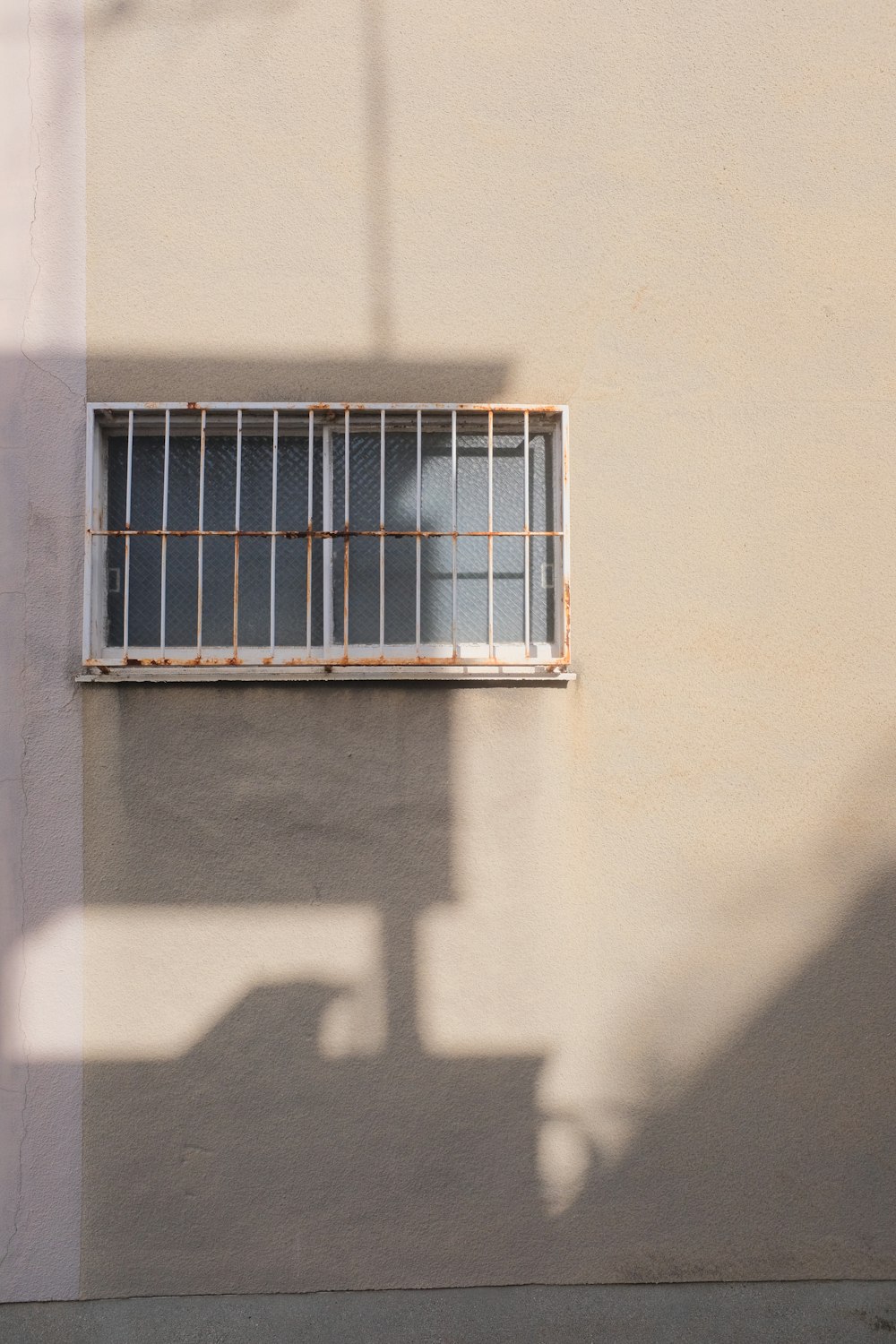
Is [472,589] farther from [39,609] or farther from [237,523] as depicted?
[39,609]

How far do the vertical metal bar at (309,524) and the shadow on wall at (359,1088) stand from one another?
216mm

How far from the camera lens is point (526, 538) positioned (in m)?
3.59

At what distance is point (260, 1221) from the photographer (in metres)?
3.40

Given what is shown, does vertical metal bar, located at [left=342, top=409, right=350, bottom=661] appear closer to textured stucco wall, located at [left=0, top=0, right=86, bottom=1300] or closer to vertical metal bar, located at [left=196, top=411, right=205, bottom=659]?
vertical metal bar, located at [left=196, top=411, right=205, bottom=659]

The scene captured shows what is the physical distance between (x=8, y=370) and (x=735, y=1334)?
4097mm

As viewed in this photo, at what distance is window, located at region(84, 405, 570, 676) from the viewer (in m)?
3.60

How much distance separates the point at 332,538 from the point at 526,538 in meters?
0.68

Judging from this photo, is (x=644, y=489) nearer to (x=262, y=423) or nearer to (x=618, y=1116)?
(x=262, y=423)

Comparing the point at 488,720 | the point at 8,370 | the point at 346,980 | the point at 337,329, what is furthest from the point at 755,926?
the point at 8,370

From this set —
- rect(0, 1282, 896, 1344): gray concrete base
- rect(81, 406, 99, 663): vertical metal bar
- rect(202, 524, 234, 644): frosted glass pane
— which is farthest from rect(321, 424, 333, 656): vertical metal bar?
rect(0, 1282, 896, 1344): gray concrete base

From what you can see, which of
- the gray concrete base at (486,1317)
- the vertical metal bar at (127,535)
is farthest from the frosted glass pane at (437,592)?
the gray concrete base at (486,1317)

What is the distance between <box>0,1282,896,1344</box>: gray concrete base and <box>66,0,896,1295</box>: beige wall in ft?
0.25

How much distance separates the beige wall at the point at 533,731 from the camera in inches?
135

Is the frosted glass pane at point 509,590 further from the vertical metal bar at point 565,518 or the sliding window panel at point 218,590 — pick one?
the sliding window panel at point 218,590
